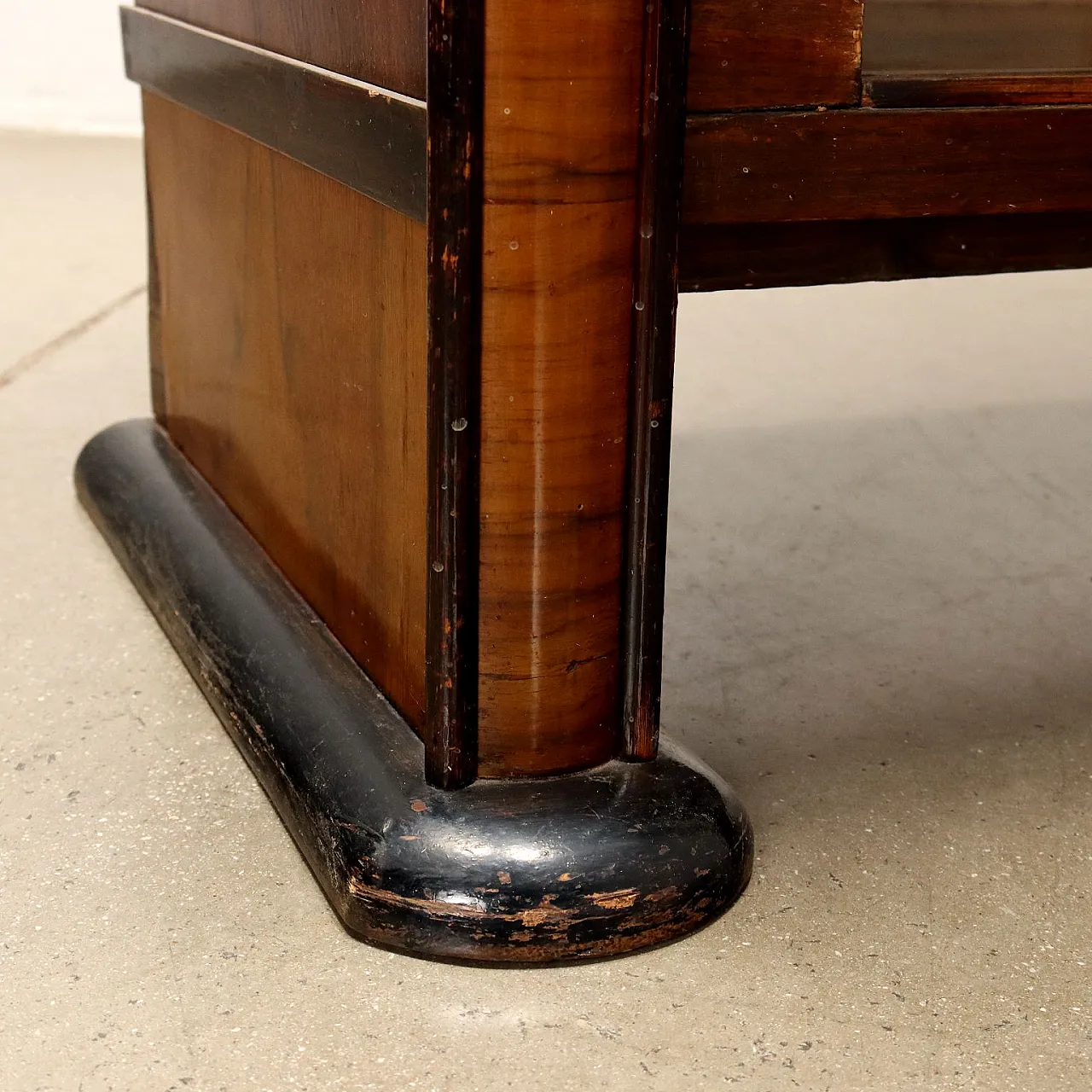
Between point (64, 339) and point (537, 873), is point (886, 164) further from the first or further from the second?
point (64, 339)

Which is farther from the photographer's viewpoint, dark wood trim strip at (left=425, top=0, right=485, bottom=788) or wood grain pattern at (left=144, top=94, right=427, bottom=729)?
wood grain pattern at (left=144, top=94, right=427, bottom=729)

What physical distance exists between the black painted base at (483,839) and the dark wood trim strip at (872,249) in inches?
13.5

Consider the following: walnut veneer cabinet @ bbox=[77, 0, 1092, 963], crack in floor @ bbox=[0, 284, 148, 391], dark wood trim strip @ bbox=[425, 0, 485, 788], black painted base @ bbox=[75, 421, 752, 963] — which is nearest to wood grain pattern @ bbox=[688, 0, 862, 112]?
walnut veneer cabinet @ bbox=[77, 0, 1092, 963]

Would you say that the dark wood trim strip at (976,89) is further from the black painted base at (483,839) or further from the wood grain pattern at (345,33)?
the black painted base at (483,839)

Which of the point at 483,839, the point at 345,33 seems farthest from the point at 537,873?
the point at 345,33

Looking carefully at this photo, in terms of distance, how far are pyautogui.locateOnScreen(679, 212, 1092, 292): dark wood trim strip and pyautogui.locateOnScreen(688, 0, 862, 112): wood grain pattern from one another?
0.28 feet

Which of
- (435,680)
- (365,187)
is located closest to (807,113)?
(365,187)

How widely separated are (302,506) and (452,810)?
1.38 ft

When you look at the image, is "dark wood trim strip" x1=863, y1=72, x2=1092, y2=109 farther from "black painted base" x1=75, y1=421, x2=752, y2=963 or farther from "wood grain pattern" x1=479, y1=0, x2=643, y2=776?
"black painted base" x1=75, y1=421, x2=752, y2=963

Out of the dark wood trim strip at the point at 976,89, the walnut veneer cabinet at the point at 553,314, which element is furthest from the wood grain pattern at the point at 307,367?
the dark wood trim strip at the point at 976,89

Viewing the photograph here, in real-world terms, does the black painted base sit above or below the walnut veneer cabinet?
below

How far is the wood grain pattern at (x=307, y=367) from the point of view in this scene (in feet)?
3.68

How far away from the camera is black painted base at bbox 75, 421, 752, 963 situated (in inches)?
40.3

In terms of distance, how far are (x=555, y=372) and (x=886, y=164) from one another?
258mm
